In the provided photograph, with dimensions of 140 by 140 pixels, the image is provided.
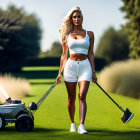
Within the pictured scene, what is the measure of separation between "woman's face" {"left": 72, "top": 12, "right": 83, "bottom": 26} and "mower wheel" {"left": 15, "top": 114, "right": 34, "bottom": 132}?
1.92m

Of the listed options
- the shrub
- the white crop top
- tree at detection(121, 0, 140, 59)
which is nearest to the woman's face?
the white crop top

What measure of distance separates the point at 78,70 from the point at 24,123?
142 cm

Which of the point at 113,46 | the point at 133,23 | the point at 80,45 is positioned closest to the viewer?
the point at 80,45

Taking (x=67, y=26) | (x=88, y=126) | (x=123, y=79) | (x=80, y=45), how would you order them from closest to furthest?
1. (x=80, y=45)
2. (x=67, y=26)
3. (x=88, y=126)
4. (x=123, y=79)

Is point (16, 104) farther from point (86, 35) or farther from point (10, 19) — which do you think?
point (10, 19)

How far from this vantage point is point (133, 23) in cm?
2948

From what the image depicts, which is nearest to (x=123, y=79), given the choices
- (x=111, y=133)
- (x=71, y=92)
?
(x=111, y=133)

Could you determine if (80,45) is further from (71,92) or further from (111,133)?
(111,133)

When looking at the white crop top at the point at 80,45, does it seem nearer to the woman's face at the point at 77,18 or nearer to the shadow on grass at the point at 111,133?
the woman's face at the point at 77,18

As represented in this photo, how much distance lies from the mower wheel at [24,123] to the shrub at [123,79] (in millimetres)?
7819

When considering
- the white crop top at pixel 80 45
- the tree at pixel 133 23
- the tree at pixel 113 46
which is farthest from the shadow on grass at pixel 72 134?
the tree at pixel 113 46

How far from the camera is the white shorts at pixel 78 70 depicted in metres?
7.11

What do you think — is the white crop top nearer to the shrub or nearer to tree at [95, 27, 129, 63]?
the shrub

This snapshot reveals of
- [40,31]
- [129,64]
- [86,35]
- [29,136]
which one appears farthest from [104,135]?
[40,31]
